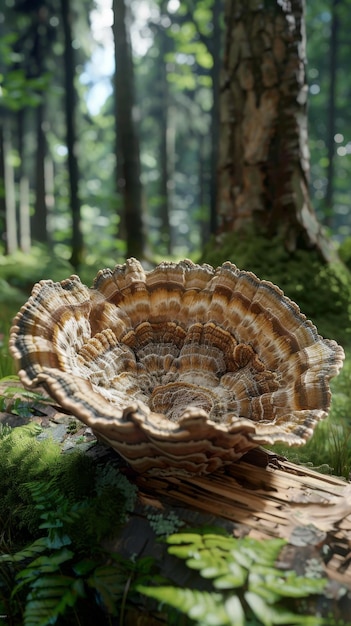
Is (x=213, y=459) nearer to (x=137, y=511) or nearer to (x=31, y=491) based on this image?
(x=137, y=511)

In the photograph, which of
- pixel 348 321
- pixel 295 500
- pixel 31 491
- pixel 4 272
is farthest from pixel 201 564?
pixel 4 272

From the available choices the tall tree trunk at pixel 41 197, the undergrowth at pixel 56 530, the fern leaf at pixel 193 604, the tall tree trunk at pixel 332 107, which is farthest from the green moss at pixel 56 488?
the tall tree trunk at pixel 41 197

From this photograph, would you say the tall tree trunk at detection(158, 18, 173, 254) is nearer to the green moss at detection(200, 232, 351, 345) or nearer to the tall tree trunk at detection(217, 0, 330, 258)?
the tall tree trunk at detection(217, 0, 330, 258)

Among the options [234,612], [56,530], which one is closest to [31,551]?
[56,530]

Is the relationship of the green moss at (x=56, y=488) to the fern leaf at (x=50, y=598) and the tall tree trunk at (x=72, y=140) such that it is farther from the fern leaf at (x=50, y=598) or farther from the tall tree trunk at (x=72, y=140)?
the tall tree trunk at (x=72, y=140)

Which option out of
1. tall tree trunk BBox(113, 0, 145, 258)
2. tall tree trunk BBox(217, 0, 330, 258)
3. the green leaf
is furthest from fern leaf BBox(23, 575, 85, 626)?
tall tree trunk BBox(113, 0, 145, 258)

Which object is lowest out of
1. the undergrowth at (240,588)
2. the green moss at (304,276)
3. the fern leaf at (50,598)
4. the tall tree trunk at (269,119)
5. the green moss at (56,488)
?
the fern leaf at (50,598)

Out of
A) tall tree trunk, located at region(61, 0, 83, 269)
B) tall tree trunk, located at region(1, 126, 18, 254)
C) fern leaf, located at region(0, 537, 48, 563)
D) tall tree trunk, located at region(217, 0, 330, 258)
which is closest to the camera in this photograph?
fern leaf, located at region(0, 537, 48, 563)
